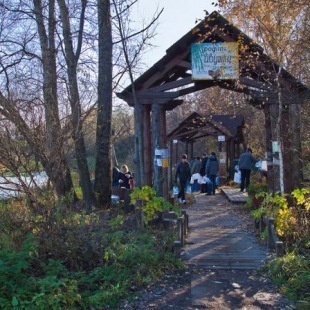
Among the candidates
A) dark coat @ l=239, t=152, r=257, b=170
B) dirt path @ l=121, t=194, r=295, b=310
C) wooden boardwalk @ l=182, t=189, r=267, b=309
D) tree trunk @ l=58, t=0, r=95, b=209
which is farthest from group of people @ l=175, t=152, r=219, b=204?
dirt path @ l=121, t=194, r=295, b=310

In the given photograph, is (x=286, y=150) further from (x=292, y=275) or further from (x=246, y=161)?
(x=246, y=161)

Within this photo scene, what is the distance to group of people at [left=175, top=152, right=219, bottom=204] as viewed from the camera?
51.3 feet

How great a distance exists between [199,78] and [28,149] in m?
5.55

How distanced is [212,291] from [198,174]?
46.7ft

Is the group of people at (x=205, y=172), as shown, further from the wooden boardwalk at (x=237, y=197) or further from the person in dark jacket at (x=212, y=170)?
the wooden boardwalk at (x=237, y=197)

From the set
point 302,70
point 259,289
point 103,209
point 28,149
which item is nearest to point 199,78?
point 302,70

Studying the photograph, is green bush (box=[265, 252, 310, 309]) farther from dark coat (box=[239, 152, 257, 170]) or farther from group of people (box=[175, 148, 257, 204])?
dark coat (box=[239, 152, 257, 170])

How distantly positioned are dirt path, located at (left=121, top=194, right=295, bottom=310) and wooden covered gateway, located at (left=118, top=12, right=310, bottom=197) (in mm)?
4517

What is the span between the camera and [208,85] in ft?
41.9

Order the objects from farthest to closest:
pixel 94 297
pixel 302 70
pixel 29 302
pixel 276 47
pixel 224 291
→ 1. pixel 302 70
2. pixel 276 47
3. pixel 224 291
4. pixel 94 297
5. pixel 29 302

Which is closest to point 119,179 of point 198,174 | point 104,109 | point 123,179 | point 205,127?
point 123,179

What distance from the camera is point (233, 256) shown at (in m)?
8.16

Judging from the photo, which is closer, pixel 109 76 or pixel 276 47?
pixel 276 47

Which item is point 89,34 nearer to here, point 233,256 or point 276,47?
point 276,47
